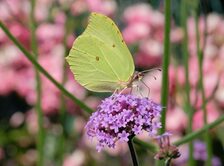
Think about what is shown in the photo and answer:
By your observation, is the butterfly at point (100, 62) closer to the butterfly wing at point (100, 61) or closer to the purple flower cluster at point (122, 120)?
the butterfly wing at point (100, 61)

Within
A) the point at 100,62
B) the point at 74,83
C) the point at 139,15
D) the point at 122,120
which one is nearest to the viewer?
the point at 122,120

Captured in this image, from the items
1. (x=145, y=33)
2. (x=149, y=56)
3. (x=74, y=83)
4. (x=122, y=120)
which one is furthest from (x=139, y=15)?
(x=122, y=120)

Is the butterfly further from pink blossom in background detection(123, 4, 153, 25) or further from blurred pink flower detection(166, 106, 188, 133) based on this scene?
pink blossom in background detection(123, 4, 153, 25)

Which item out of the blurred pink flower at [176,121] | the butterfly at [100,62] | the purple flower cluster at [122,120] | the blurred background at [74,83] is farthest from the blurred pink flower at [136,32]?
the purple flower cluster at [122,120]

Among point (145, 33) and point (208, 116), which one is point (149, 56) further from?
point (208, 116)

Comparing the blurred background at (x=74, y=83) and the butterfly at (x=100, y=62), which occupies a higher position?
the blurred background at (x=74, y=83)

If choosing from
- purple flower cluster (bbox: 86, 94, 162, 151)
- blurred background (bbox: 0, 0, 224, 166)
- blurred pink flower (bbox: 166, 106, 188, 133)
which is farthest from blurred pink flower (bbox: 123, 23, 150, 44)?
purple flower cluster (bbox: 86, 94, 162, 151)
